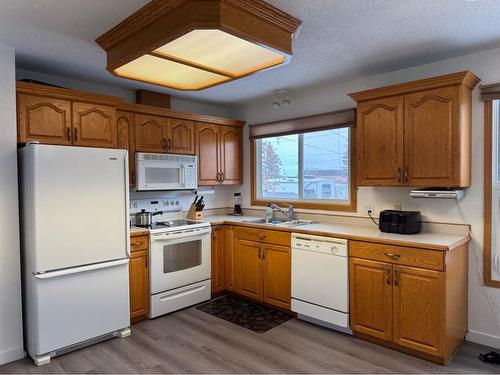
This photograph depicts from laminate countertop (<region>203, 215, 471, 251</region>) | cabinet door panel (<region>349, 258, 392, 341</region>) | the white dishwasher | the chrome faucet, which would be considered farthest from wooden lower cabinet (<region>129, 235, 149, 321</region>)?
cabinet door panel (<region>349, 258, 392, 341</region>)

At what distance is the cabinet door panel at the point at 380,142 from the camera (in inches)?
118

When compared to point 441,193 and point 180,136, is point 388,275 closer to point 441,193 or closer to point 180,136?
point 441,193

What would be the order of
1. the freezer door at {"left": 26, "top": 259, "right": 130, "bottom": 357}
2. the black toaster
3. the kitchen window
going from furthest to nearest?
the kitchen window → the black toaster → the freezer door at {"left": 26, "top": 259, "right": 130, "bottom": 357}

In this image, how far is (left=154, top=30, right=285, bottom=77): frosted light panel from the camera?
6.57 ft

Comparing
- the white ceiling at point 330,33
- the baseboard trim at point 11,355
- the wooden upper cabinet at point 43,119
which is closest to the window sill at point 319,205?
the white ceiling at point 330,33

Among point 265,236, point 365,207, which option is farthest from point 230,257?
point 365,207

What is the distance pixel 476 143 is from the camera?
2.89 metres

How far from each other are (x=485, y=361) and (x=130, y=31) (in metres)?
3.41

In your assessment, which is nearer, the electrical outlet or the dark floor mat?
the dark floor mat

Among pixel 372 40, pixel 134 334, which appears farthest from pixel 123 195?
pixel 372 40

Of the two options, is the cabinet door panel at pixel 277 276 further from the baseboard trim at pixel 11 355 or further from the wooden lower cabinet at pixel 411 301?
the baseboard trim at pixel 11 355

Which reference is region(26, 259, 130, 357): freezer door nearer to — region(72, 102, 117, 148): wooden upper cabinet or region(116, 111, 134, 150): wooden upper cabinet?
region(72, 102, 117, 148): wooden upper cabinet

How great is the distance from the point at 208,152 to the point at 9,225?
225 cm

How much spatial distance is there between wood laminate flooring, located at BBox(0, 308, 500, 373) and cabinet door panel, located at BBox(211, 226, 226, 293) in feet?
2.70
